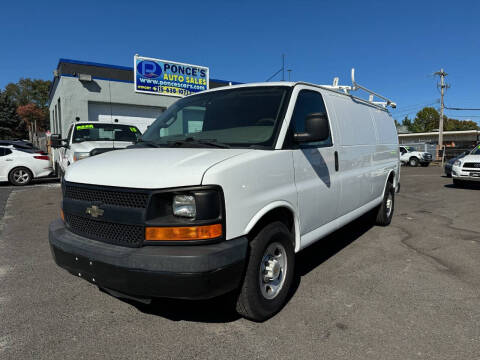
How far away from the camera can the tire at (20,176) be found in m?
12.2

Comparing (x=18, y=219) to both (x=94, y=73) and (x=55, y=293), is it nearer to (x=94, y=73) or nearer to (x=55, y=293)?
(x=55, y=293)

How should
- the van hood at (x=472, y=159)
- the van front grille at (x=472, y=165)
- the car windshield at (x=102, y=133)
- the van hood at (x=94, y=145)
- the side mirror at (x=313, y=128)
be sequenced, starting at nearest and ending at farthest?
the side mirror at (x=313, y=128) < the van hood at (x=94, y=145) < the car windshield at (x=102, y=133) < the van front grille at (x=472, y=165) < the van hood at (x=472, y=159)

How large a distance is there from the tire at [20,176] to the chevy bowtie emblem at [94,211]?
456 inches

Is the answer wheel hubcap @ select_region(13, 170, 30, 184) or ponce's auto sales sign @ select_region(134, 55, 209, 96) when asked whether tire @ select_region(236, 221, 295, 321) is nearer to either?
wheel hubcap @ select_region(13, 170, 30, 184)

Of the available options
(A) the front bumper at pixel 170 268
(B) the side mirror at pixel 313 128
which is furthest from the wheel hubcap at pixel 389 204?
(A) the front bumper at pixel 170 268

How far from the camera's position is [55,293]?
3488mm

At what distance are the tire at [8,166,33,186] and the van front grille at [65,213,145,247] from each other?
36.9ft

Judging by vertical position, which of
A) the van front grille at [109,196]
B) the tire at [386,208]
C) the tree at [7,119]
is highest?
the tree at [7,119]

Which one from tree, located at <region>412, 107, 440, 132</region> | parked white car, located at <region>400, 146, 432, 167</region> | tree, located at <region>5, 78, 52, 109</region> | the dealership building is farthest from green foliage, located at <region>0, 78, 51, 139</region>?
tree, located at <region>412, 107, 440, 132</region>

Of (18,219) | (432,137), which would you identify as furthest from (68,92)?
(432,137)

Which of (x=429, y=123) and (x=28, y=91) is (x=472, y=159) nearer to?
(x=429, y=123)

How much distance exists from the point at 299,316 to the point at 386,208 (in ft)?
12.6

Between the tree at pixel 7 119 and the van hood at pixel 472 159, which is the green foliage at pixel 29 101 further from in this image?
the van hood at pixel 472 159

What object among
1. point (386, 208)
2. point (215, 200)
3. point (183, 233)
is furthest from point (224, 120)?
point (386, 208)
